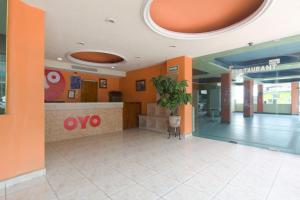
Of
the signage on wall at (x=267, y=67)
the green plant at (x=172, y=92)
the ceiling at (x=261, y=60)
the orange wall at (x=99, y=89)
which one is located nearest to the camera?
the ceiling at (x=261, y=60)

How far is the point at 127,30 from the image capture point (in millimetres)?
3406

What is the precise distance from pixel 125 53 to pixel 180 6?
106 inches

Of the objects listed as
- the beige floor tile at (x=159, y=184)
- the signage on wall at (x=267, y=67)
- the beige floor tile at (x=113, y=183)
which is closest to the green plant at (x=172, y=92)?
the signage on wall at (x=267, y=67)

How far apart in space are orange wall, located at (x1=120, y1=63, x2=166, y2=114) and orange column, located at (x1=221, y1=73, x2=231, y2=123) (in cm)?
277

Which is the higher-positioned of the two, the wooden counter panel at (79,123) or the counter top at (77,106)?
the counter top at (77,106)

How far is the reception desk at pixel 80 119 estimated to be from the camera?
4.87 m

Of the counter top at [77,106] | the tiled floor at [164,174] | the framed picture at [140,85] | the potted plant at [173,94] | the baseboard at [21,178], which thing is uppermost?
the framed picture at [140,85]

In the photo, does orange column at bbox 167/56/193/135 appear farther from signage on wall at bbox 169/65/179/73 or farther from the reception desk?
the reception desk

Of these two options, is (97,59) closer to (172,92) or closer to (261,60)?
(172,92)

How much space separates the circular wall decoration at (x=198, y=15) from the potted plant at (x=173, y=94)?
1498 millimetres

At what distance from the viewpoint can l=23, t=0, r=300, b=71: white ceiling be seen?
8.37 ft

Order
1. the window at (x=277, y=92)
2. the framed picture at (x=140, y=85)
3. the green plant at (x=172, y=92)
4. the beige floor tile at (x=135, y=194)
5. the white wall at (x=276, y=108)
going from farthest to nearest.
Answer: the framed picture at (x=140, y=85) → the white wall at (x=276, y=108) → the window at (x=277, y=92) → the green plant at (x=172, y=92) → the beige floor tile at (x=135, y=194)

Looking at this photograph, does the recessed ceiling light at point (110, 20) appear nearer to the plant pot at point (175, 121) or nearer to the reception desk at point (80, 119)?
the plant pot at point (175, 121)

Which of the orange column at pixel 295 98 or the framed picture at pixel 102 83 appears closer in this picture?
the orange column at pixel 295 98
